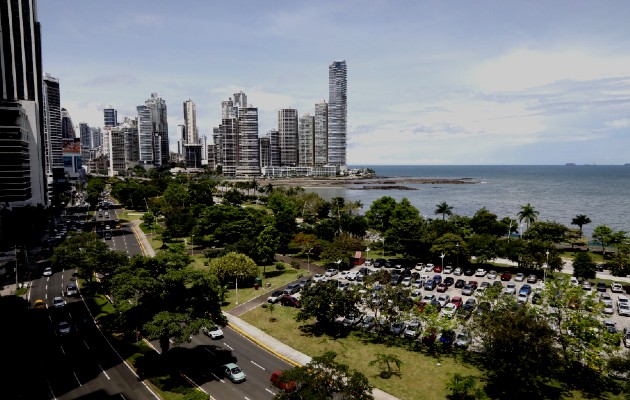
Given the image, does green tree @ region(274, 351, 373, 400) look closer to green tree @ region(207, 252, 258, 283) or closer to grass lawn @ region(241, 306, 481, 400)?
grass lawn @ region(241, 306, 481, 400)

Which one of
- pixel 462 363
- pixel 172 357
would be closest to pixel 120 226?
pixel 172 357

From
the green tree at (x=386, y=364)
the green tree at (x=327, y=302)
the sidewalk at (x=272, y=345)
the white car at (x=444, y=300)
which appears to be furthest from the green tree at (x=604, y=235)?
the sidewalk at (x=272, y=345)

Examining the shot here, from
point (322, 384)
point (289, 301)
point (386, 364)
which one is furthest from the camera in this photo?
point (289, 301)

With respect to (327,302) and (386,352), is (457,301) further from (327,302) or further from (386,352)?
(327,302)

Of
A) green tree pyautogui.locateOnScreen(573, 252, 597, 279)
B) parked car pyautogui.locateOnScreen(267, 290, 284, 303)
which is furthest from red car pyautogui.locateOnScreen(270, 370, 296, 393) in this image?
green tree pyautogui.locateOnScreen(573, 252, 597, 279)

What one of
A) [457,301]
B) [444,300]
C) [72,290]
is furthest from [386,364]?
[72,290]

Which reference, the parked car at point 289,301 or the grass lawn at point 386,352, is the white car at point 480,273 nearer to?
the grass lawn at point 386,352

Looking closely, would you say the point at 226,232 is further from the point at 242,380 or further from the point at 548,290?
the point at 548,290
